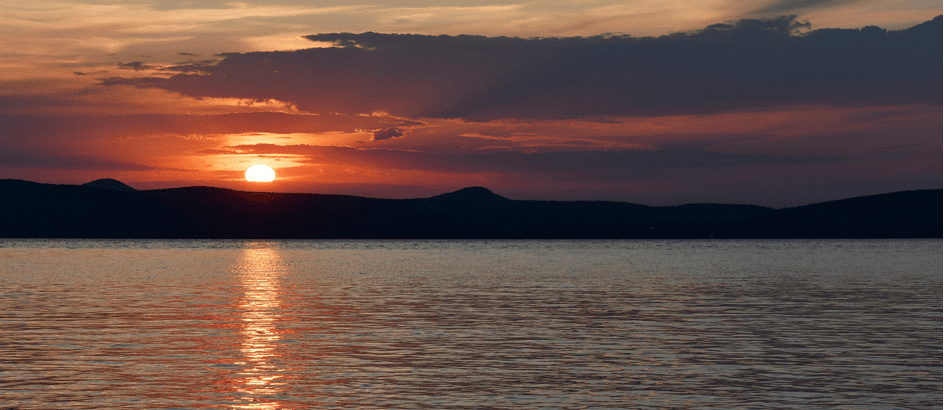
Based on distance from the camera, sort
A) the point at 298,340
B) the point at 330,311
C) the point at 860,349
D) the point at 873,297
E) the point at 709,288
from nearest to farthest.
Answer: the point at 860,349, the point at 298,340, the point at 330,311, the point at 873,297, the point at 709,288

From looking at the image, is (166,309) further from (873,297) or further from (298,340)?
(873,297)

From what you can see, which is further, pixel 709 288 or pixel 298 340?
pixel 709 288

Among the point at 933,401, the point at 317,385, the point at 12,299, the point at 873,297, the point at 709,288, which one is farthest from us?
the point at 709,288

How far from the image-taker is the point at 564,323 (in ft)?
146

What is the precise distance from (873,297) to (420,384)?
145 feet

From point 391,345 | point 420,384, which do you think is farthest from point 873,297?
point 420,384

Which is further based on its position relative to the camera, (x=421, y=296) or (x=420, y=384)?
(x=421, y=296)

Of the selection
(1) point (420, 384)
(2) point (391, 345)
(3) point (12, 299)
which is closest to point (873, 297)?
(2) point (391, 345)

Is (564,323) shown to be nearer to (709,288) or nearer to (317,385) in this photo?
(317,385)

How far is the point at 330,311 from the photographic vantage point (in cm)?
5169

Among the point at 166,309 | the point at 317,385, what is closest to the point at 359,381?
the point at 317,385

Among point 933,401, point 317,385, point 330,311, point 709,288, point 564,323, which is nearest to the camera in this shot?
point 933,401

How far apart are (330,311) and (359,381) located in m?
24.5

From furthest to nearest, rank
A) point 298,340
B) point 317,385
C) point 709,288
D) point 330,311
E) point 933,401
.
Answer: point 709,288 < point 330,311 < point 298,340 < point 317,385 < point 933,401
